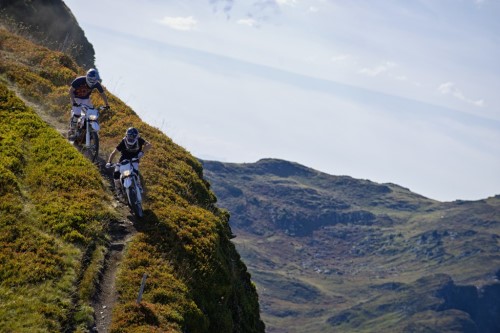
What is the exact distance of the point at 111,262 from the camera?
20.4 m

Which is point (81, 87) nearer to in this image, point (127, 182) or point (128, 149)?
point (128, 149)

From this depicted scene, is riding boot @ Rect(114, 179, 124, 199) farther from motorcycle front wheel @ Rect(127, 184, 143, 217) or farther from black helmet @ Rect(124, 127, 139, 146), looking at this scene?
black helmet @ Rect(124, 127, 139, 146)

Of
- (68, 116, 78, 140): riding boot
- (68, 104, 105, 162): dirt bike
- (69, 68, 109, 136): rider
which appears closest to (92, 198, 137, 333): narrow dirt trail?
(68, 104, 105, 162): dirt bike

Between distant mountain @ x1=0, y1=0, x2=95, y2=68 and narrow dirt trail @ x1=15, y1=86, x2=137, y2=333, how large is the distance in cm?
5482

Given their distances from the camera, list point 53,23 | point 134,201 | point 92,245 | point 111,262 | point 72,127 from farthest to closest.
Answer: point 53,23 → point 72,127 → point 134,201 → point 92,245 → point 111,262

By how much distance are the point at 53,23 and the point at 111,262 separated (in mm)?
74508

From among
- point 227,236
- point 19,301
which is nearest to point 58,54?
point 227,236

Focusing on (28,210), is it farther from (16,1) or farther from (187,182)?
(16,1)

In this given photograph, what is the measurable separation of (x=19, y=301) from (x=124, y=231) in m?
6.77

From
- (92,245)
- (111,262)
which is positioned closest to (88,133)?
(92,245)

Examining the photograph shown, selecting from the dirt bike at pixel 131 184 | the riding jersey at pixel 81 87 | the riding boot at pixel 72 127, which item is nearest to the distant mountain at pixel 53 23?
the riding boot at pixel 72 127

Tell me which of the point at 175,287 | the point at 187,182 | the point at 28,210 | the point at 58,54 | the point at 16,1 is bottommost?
the point at 175,287

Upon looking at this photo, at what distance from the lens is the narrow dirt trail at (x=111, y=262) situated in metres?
17.5

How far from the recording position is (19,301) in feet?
53.3
